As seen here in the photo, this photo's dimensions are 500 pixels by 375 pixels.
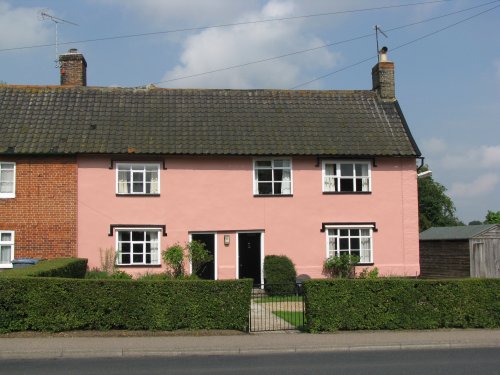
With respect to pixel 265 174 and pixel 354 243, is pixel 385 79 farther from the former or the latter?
pixel 354 243

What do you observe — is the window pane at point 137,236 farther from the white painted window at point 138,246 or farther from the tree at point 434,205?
the tree at point 434,205

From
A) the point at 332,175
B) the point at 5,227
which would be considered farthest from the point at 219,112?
the point at 5,227

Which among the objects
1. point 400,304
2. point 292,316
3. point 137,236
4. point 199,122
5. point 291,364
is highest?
point 199,122

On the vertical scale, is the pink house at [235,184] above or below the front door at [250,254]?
above

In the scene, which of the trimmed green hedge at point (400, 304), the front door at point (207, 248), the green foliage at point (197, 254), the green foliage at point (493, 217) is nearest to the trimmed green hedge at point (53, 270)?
the green foliage at point (197, 254)

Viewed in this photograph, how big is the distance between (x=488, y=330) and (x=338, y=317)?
3631mm

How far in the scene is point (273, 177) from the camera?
23359 mm

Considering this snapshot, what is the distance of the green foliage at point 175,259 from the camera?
21.8m

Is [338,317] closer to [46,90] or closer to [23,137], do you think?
[23,137]

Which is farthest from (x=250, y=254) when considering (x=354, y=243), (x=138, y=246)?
(x=138, y=246)

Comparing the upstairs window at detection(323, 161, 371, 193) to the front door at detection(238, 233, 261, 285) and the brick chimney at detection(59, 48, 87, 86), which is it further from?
the brick chimney at detection(59, 48, 87, 86)

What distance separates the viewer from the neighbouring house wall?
1055 inches

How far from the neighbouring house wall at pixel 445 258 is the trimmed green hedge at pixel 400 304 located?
1254cm

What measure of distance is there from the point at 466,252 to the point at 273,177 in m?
9.75
